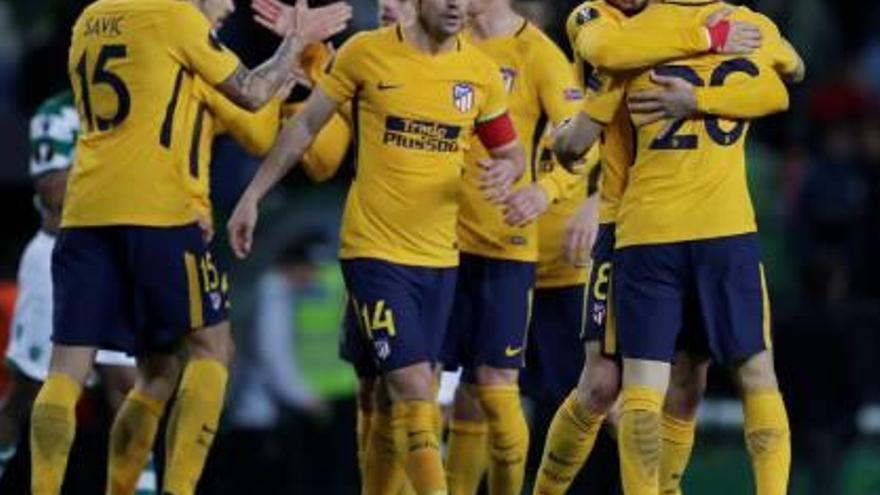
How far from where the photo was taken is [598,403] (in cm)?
1145

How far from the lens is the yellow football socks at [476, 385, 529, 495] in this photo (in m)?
12.5

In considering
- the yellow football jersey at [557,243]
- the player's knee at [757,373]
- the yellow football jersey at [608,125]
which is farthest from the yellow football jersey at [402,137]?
the player's knee at [757,373]

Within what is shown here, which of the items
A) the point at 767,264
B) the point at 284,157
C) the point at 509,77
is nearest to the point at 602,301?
the point at 284,157

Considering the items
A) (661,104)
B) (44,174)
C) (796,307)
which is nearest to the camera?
(661,104)

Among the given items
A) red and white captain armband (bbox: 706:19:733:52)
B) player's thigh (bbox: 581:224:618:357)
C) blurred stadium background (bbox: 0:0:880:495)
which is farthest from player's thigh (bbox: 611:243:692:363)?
blurred stadium background (bbox: 0:0:880:495)

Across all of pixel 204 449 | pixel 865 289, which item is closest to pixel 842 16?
pixel 865 289

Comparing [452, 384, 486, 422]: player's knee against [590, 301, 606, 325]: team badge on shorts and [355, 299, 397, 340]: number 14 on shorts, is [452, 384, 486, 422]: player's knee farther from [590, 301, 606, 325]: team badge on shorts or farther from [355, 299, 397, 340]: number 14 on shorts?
[590, 301, 606, 325]: team badge on shorts

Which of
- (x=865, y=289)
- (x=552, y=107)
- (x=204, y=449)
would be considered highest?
(x=552, y=107)

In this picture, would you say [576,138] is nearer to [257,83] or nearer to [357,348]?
[257,83]

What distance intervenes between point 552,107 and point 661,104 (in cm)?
163

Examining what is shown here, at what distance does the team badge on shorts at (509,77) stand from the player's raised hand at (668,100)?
5.45ft

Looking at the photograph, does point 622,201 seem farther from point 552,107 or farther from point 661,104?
point 552,107

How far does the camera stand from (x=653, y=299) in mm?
11078

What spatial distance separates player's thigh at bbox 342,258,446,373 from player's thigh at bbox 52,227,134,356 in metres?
0.95
